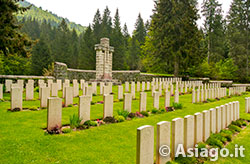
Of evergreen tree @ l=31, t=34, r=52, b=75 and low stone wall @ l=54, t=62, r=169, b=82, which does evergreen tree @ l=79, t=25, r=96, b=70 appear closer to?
evergreen tree @ l=31, t=34, r=52, b=75

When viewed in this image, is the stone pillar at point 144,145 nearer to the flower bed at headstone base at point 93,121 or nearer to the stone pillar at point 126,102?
the flower bed at headstone base at point 93,121

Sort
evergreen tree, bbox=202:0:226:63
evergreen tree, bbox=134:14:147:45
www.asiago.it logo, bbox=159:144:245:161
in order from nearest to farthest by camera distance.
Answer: www.asiago.it logo, bbox=159:144:245:161 → evergreen tree, bbox=202:0:226:63 → evergreen tree, bbox=134:14:147:45

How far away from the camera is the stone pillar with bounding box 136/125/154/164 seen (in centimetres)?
261

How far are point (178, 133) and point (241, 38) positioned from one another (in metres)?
32.5

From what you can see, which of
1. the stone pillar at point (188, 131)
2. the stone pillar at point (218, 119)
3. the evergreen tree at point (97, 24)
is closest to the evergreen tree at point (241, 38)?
the stone pillar at point (218, 119)

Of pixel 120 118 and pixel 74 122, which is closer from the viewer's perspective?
pixel 74 122

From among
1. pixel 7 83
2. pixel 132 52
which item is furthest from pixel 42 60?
pixel 7 83

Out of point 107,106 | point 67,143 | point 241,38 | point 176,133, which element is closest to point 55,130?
point 67,143

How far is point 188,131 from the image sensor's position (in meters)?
3.60

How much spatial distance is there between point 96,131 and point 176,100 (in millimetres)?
5705

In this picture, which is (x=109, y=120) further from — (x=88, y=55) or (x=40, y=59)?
(x=40, y=59)

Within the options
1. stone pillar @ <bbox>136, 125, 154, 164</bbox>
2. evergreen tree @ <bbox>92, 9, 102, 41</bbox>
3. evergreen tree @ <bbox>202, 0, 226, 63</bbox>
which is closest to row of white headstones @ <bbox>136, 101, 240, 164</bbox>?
stone pillar @ <bbox>136, 125, 154, 164</bbox>

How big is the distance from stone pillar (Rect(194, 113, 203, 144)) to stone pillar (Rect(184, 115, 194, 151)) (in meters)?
0.20

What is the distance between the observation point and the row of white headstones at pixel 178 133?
2.68 m
